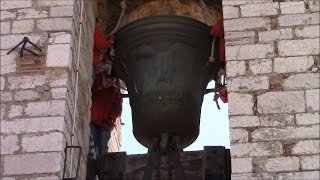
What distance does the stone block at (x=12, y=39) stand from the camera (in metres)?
6.59

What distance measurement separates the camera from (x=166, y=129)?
673 centimetres

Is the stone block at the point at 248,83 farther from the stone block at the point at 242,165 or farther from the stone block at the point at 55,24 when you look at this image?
the stone block at the point at 55,24

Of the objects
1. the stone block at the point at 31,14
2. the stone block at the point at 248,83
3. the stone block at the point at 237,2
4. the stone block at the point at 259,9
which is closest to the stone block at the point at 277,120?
the stone block at the point at 248,83

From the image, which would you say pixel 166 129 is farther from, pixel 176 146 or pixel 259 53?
pixel 259 53

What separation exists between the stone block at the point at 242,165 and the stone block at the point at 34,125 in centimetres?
112

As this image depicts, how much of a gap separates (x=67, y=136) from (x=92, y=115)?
1257 mm

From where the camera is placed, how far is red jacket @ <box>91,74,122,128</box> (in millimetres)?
7531

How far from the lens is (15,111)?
629 centimetres

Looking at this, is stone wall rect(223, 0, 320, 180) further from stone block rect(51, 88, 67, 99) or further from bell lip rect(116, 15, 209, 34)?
stone block rect(51, 88, 67, 99)

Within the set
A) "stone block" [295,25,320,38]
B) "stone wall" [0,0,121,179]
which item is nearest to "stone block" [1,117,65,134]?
"stone wall" [0,0,121,179]

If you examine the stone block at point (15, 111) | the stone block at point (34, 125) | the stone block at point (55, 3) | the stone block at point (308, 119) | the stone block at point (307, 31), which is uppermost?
the stone block at point (55, 3)

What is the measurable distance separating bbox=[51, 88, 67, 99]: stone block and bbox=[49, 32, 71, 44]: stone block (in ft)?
1.24

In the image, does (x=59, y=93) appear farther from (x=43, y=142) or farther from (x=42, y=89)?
(x=43, y=142)

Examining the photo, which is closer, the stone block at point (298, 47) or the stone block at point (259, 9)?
the stone block at point (298, 47)
